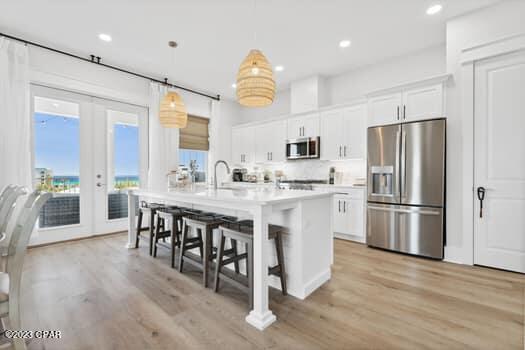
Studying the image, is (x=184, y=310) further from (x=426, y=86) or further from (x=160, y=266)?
(x=426, y=86)

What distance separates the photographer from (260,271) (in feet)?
5.90

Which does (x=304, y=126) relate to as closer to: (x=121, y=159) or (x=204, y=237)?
(x=204, y=237)

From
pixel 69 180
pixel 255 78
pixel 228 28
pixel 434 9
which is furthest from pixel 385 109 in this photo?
pixel 69 180

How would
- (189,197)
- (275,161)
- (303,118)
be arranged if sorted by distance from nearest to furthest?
(189,197)
(303,118)
(275,161)

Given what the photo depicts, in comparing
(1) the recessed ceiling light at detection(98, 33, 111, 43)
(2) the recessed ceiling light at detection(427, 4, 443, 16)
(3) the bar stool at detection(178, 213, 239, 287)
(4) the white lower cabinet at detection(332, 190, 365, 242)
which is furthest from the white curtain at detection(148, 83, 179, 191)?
(2) the recessed ceiling light at detection(427, 4, 443, 16)

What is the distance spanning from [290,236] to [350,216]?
7.12 feet

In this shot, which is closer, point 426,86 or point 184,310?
point 184,310

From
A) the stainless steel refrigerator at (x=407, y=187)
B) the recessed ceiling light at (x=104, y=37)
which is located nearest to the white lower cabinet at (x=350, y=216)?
the stainless steel refrigerator at (x=407, y=187)

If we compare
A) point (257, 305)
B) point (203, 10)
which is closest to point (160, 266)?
point (257, 305)

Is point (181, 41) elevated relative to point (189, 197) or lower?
elevated

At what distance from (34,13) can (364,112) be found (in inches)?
185

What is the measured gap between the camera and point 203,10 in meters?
2.87

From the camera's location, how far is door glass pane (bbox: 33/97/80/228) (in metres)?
3.68

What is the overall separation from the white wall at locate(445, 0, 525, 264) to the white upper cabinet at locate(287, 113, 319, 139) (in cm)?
211
